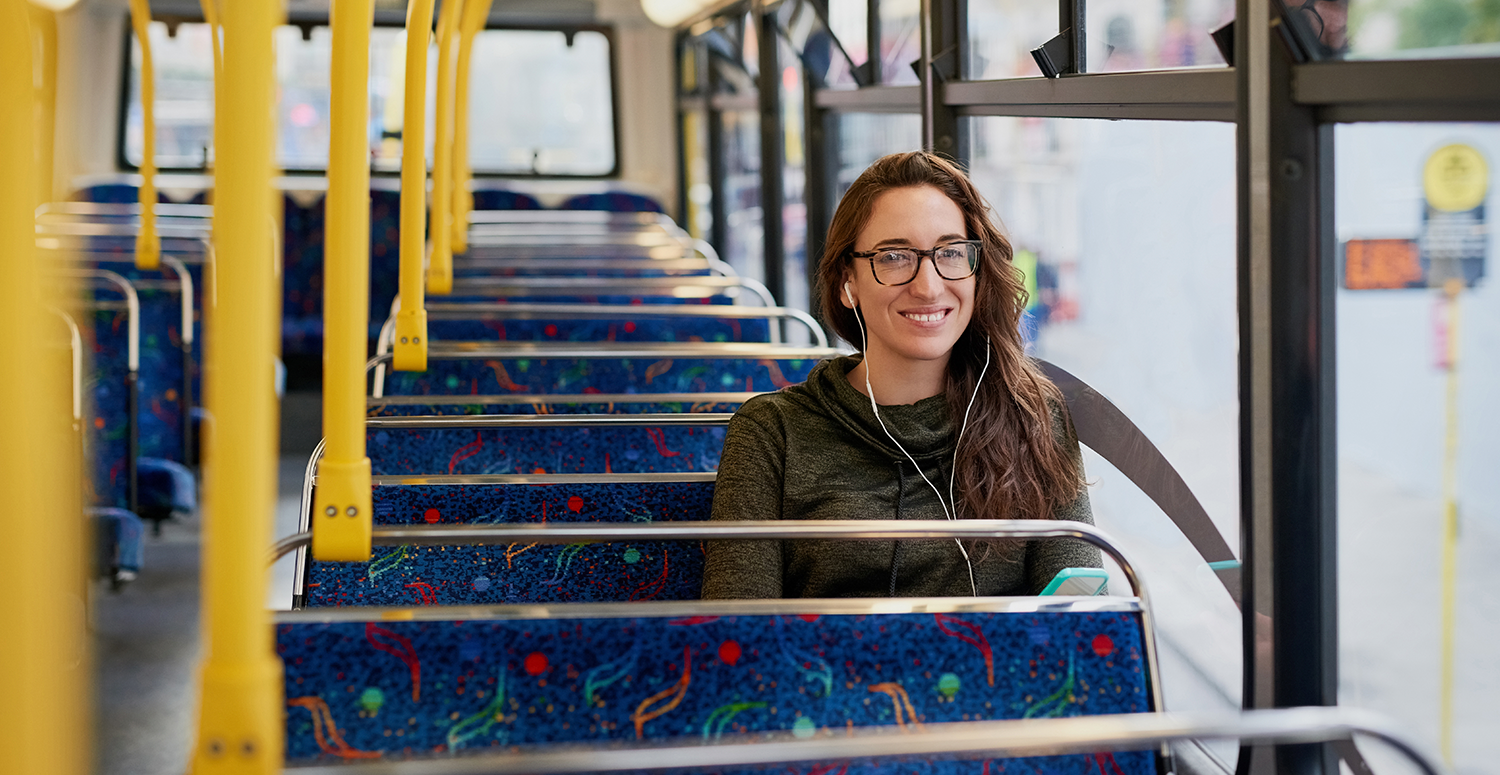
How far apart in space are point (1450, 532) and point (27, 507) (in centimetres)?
144

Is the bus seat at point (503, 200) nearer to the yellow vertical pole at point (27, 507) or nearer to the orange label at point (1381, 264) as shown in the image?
the orange label at point (1381, 264)

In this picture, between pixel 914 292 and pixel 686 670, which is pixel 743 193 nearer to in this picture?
pixel 914 292

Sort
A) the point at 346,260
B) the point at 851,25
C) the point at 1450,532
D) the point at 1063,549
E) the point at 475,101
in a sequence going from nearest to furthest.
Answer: the point at 346,260
the point at 1450,532
the point at 1063,549
the point at 851,25
the point at 475,101

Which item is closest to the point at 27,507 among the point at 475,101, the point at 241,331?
the point at 241,331

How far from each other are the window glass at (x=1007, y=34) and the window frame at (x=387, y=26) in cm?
494

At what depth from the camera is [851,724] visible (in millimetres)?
1355

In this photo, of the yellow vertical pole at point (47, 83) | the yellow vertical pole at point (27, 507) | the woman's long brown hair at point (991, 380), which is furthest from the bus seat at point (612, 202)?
the yellow vertical pole at point (27, 507)

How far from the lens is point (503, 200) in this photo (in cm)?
764

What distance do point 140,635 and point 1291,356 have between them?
3677mm

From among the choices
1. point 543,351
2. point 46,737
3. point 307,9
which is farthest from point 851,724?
point 307,9

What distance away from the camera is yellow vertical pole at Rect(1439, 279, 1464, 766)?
1.43 metres

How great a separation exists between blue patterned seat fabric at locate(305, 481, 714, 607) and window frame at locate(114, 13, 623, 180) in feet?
18.8

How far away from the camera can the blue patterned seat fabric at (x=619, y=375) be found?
287 centimetres

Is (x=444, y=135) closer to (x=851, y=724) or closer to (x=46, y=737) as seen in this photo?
(x=851, y=724)
